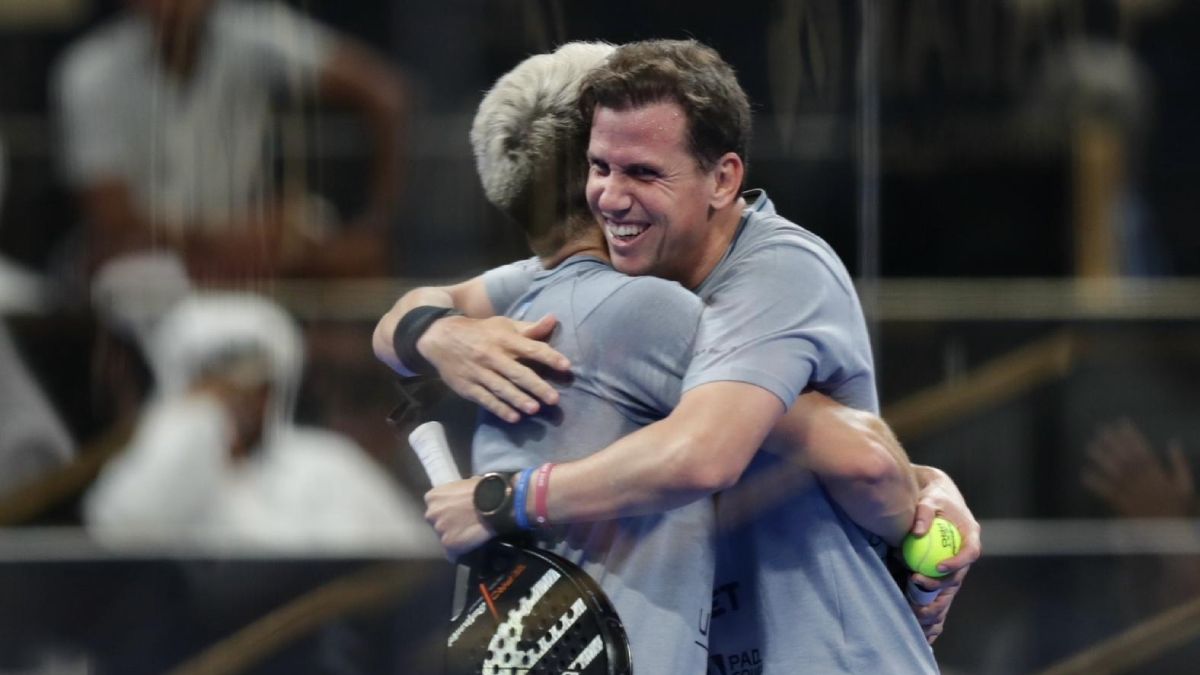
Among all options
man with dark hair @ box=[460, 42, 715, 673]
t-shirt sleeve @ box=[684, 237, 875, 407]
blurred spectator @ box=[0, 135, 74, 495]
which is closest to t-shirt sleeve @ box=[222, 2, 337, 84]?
blurred spectator @ box=[0, 135, 74, 495]

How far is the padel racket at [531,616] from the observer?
1.71 metres

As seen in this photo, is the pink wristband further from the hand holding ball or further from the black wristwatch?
the hand holding ball

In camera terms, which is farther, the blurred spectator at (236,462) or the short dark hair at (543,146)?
the blurred spectator at (236,462)

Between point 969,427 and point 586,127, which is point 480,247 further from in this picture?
point 969,427

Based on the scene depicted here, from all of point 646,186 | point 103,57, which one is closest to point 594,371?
point 646,186

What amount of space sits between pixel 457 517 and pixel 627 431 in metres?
0.16

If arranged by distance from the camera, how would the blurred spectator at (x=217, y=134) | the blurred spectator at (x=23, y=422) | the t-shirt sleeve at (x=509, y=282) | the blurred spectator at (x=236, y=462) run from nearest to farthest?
the t-shirt sleeve at (x=509, y=282) < the blurred spectator at (x=217, y=134) < the blurred spectator at (x=236, y=462) < the blurred spectator at (x=23, y=422)

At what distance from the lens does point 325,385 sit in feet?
11.0

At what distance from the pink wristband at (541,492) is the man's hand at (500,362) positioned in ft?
0.19

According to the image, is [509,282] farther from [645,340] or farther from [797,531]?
[797,531]

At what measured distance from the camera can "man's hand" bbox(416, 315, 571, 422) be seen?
1703 millimetres

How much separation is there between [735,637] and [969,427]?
1.73 meters

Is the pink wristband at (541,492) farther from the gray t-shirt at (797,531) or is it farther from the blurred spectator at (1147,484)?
the blurred spectator at (1147,484)

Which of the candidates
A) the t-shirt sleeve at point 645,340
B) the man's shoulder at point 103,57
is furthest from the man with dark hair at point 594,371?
the man's shoulder at point 103,57
